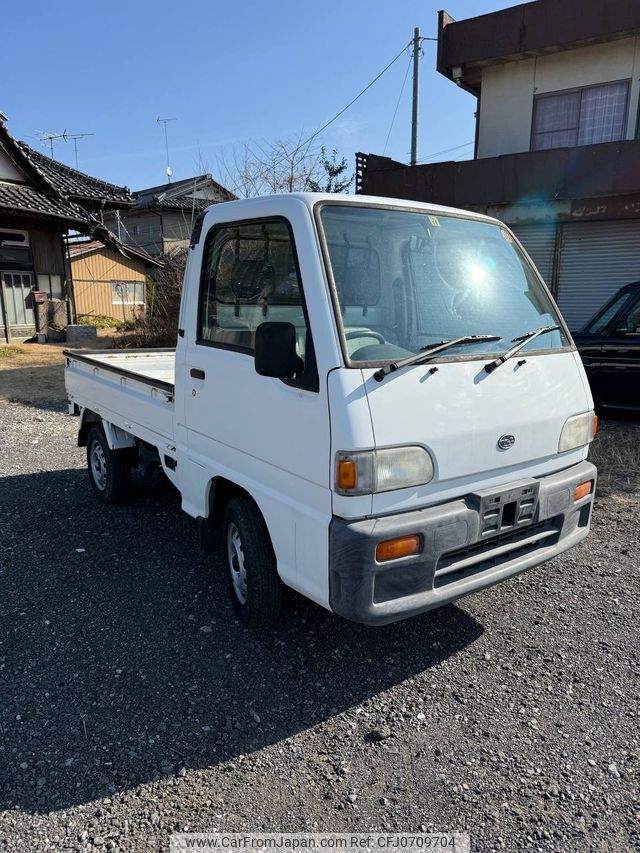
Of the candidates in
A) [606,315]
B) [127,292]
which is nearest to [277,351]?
[606,315]

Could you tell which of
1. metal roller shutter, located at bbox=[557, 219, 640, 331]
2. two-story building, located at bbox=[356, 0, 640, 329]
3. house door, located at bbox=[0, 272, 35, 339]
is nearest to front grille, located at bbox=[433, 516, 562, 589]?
metal roller shutter, located at bbox=[557, 219, 640, 331]

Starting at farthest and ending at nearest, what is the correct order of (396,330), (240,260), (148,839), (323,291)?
(240,260), (396,330), (323,291), (148,839)

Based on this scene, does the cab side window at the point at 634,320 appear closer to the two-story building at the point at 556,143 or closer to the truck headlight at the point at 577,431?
the two-story building at the point at 556,143

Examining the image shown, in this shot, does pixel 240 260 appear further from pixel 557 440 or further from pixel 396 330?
pixel 557 440

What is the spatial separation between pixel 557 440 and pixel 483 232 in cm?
123

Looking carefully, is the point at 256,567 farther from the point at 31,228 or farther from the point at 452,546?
the point at 31,228

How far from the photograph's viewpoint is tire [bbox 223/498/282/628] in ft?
9.78

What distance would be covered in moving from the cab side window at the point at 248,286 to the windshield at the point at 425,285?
0.76 feet

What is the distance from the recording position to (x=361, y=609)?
2.40 m

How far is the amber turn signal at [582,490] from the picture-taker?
3068 millimetres

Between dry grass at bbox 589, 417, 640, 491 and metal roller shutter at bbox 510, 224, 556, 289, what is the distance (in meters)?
4.88

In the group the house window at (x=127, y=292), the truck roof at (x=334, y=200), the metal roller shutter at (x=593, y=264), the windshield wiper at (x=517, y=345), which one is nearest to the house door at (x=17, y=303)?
the house window at (x=127, y=292)

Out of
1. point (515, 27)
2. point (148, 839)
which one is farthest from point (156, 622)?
point (515, 27)

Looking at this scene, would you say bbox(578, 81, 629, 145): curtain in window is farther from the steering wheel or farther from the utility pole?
the steering wheel
